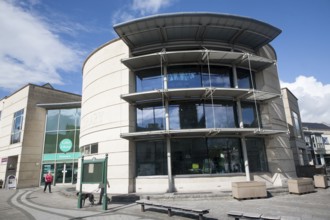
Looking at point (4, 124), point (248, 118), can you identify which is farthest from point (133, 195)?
point (4, 124)

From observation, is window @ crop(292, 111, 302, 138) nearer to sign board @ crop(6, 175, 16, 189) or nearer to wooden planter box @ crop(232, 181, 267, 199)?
wooden planter box @ crop(232, 181, 267, 199)

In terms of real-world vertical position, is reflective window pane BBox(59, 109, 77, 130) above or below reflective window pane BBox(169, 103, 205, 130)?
above

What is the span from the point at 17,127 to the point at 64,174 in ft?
28.2

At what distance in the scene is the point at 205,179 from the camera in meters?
14.3

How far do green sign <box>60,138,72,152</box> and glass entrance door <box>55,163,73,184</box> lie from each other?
165 centimetres

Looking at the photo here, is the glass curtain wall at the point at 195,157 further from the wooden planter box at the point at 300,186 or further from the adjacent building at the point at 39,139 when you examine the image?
the adjacent building at the point at 39,139

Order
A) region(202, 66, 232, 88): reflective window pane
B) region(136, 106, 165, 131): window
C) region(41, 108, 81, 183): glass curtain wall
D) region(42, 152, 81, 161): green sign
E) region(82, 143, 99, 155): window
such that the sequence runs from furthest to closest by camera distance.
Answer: region(42, 152, 81, 161): green sign, region(41, 108, 81, 183): glass curtain wall, region(82, 143, 99, 155): window, region(202, 66, 232, 88): reflective window pane, region(136, 106, 165, 131): window

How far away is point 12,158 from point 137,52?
869 inches

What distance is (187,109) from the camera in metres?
15.6

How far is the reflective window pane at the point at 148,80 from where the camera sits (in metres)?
16.3

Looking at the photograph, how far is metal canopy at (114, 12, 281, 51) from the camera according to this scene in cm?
1452

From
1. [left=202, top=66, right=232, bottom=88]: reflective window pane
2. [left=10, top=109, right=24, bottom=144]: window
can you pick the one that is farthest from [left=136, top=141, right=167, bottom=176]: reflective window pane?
[left=10, top=109, right=24, bottom=144]: window

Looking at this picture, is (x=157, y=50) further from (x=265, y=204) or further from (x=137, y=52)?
(x=265, y=204)

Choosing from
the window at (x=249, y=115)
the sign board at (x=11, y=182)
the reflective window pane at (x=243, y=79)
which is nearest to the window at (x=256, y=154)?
the window at (x=249, y=115)
